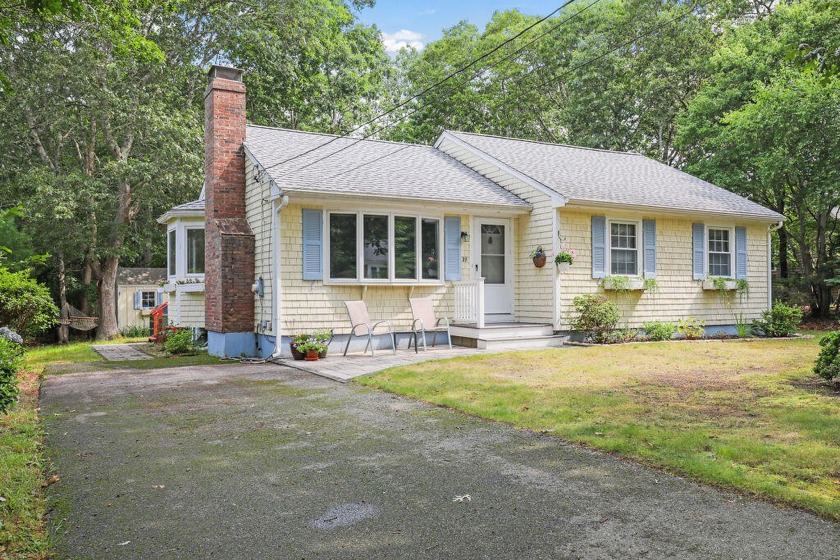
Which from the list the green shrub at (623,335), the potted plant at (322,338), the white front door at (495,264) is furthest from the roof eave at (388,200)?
the green shrub at (623,335)

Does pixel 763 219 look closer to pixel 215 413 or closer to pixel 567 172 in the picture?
pixel 567 172

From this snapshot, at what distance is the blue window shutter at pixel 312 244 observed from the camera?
1065 centimetres

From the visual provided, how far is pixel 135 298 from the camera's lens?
74.8ft

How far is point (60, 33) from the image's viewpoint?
59.4 feet

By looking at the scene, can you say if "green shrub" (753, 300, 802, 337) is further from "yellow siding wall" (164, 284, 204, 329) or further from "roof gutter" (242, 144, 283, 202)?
"yellow siding wall" (164, 284, 204, 329)

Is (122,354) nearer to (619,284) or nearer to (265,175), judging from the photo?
(265,175)

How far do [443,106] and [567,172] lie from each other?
13.8 metres

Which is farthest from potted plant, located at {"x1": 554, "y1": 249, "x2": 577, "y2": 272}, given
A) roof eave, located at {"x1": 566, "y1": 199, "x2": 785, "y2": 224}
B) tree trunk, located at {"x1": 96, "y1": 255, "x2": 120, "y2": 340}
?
tree trunk, located at {"x1": 96, "y1": 255, "x2": 120, "y2": 340}

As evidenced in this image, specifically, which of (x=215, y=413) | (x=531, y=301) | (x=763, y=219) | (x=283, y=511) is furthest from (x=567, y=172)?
(x=283, y=511)

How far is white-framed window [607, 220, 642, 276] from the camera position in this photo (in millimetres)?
12875

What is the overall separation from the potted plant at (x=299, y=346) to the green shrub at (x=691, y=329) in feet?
27.4

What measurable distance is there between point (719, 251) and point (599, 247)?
3.73m

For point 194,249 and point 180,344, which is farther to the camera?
point 194,249

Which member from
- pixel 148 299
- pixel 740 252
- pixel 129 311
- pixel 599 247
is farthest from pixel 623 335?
pixel 129 311
